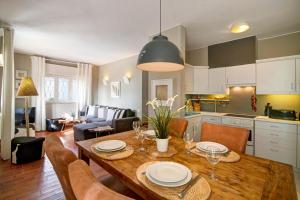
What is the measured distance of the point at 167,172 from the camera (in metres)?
1.00

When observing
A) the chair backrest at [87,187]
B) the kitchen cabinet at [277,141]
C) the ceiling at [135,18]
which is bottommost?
the kitchen cabinet at [277,141]

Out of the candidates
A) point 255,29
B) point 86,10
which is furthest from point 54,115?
point 255,29

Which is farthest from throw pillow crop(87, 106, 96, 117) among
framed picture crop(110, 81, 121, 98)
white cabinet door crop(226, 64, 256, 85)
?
white cabinet door crop(226, 64, 256, 85)

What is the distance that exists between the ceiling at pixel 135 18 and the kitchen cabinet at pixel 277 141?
1851mm

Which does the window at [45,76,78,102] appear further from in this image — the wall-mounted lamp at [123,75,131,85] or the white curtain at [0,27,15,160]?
the white curtain at [0,27,15,160]

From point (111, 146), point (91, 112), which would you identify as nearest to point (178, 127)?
point (111, 146)

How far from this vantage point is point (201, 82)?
3.79 metres

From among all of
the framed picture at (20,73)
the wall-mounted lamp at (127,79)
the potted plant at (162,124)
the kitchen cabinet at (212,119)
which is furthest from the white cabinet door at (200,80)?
the framed picture at (20,73)

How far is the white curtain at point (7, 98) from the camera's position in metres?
2.85

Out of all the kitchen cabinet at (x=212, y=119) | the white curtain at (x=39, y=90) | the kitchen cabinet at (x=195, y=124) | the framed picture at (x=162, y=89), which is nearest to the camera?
the framed picture at (x=162, y=89)

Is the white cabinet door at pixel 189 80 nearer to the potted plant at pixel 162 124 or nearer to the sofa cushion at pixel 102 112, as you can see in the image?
the potted plant at pixel 162 124

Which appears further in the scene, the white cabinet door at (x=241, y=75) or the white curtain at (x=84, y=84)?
the white curtain at (x=84, y=84)

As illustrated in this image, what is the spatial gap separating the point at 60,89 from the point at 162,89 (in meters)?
4.68

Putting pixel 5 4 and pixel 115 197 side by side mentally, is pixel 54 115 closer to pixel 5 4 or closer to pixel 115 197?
pixel 5 4
